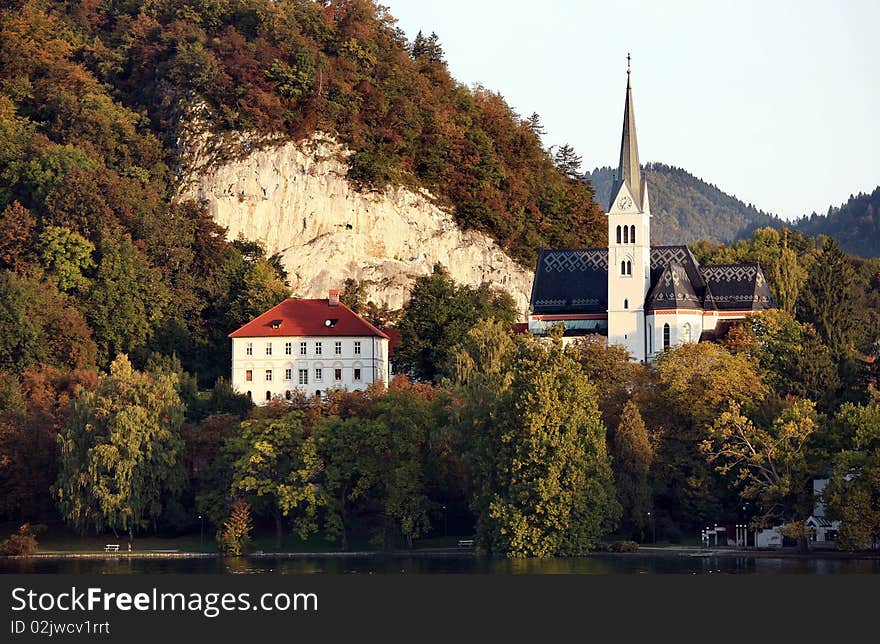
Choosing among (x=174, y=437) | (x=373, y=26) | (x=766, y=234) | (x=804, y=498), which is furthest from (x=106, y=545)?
(x=766, y=234)

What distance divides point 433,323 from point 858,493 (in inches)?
1532

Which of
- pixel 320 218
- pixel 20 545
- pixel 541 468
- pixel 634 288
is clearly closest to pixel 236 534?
pixel 20 545

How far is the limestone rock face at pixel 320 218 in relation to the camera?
408 ft

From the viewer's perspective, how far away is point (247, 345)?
11150 centimetres

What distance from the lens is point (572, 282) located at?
121 metres

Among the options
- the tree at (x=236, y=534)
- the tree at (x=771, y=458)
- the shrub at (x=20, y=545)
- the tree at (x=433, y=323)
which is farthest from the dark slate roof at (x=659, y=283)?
the shrub at (x=20, y=545)

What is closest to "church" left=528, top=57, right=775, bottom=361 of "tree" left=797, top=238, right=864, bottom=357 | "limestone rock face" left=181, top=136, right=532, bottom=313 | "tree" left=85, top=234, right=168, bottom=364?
"limestone rock face" left=181, top=136, right=532, bottom=313

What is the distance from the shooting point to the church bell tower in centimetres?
11675

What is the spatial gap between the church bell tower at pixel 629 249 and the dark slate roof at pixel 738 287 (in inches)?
169

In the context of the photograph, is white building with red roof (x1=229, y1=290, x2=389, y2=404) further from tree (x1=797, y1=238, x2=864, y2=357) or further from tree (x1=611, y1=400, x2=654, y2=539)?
tree (x1=611, y1=400, x2=654, y2=539)

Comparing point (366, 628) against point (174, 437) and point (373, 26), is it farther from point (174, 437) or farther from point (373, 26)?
point (373, 26)

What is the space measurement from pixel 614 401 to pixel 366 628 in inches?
1551

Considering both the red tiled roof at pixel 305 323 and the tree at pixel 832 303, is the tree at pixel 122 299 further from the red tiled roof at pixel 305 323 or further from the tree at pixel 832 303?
the tree at pixel 832 303

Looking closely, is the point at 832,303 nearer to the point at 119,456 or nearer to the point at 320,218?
the point at 119,456
